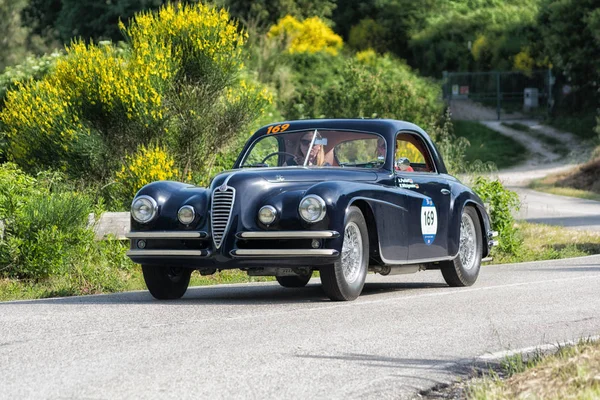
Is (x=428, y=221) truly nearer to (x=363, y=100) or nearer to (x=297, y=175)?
(x=297, y=175)

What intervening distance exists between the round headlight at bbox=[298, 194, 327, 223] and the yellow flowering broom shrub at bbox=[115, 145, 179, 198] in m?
6.63


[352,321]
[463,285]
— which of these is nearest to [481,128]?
[463,285]

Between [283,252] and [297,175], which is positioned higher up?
[297,175]

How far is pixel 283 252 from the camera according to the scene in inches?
415

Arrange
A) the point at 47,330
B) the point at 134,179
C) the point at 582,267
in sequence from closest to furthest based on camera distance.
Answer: the point at 47,330
the point at 582,267
the point at 134,179

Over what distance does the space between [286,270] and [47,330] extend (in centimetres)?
260

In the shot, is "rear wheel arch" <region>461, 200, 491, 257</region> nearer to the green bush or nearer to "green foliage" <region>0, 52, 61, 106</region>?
the green bush

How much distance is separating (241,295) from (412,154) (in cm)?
238

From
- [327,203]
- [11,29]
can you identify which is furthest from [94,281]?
[11,29]

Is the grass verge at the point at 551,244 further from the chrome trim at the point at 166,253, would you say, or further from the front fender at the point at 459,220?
the chrome trim at the point at 166,253

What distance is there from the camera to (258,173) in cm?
1114

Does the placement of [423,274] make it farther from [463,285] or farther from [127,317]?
[127,317]

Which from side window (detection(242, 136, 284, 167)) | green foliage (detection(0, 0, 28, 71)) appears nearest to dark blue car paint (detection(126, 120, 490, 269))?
side window (detection(242, 136, 284, 167))

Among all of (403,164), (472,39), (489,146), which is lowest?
(489,146)
